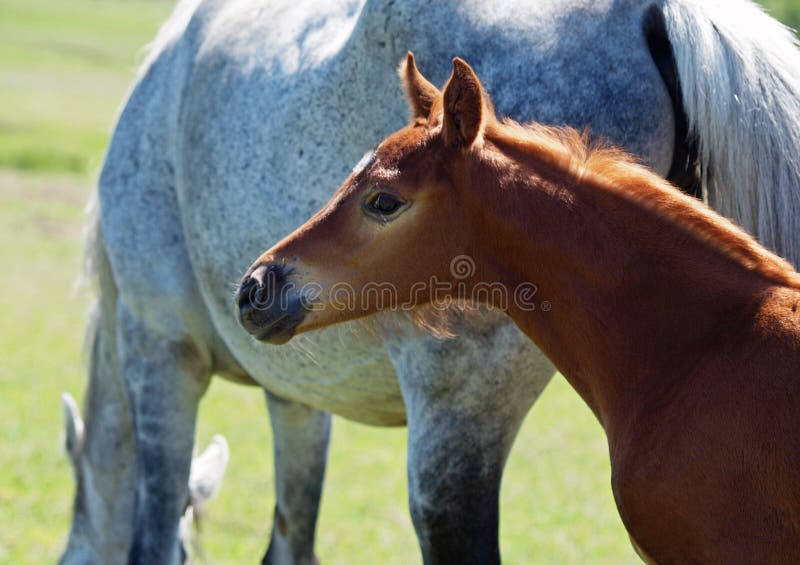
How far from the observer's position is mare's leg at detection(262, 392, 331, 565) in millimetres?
4574

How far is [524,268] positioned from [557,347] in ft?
0.72

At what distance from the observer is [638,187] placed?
2557 millimetres

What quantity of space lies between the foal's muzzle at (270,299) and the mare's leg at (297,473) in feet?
5.96

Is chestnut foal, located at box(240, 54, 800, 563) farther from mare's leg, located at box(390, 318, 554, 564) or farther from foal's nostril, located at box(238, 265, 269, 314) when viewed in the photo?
mare's leg, located at box(390, 318, 554, 564)

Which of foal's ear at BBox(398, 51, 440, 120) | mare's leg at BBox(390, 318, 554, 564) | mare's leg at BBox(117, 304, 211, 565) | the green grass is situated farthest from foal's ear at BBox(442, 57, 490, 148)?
the green grass

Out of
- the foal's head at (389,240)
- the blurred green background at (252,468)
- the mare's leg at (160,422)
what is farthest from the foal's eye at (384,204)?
the blurred green background at (252,468)

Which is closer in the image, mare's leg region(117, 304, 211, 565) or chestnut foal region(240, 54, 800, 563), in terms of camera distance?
chestnut foal region(240, 54, 800, 563)

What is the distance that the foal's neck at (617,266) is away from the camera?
8.13ft

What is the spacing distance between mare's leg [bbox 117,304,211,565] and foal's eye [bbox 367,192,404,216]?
5.52ft

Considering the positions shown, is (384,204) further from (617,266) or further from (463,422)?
(463,422)

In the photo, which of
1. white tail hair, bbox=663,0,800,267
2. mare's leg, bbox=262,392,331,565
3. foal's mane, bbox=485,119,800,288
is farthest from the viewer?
mare's leg, bbox=262,392,331,565

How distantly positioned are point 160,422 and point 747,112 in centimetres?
245

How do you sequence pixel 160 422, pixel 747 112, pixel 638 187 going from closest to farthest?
pixel 638 187 < pixel 747 112 < pixel 160 422

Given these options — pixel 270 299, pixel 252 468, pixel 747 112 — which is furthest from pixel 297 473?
pixel 252 468
